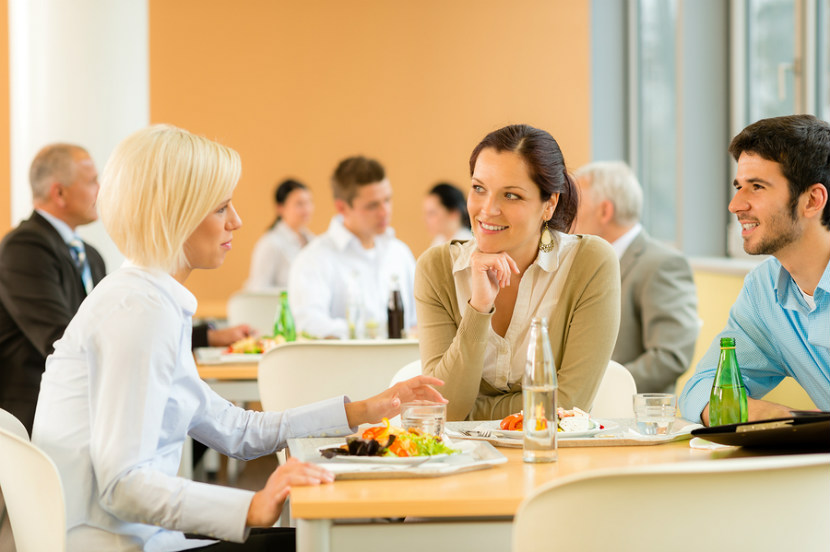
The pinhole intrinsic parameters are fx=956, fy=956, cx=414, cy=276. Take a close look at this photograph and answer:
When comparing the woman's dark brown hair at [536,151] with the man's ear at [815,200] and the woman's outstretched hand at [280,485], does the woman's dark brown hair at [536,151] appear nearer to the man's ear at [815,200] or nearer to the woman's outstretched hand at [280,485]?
the man's ear at [815,200]

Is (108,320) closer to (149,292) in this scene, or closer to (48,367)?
(149,292)

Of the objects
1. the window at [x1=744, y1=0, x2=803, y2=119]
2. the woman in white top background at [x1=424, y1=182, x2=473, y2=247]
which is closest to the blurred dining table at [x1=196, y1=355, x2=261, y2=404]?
the window at [x1=744, y1=0, x2=803, y2=119]

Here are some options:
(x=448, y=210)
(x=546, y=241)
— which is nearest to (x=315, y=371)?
(x=546, y=241)

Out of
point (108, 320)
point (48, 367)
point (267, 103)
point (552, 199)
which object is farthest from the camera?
point (267, 103)

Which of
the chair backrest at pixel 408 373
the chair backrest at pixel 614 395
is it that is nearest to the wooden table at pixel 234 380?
the chair backrest at pixel 408 373

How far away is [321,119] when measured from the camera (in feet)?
27.3

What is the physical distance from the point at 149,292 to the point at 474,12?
7231 millimetres

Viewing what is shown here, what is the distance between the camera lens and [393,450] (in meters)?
1.61

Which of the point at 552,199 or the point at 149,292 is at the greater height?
the point at 552,199

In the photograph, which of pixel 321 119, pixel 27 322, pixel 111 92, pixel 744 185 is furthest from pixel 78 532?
pixel 321 119

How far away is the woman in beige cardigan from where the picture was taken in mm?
2232

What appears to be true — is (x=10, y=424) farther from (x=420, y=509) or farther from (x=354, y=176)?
(x=354, y=176)

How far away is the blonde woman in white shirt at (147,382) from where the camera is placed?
1.53m

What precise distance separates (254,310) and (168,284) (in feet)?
11.5
